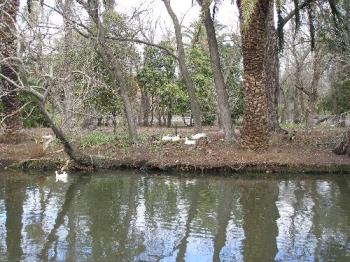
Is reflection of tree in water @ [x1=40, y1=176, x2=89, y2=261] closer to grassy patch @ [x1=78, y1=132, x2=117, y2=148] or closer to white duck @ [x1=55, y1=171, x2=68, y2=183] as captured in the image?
white duck @ [x1=55, y1=171, x2=68, y2=183]

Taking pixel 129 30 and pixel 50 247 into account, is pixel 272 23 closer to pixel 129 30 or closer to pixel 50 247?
pixel 129 30

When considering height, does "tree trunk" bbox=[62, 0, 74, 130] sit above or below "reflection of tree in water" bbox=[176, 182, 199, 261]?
above

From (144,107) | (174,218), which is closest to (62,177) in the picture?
(174,218)

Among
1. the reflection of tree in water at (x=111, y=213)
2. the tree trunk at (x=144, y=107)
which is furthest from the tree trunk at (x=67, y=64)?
the tree trunk at (x=144, y=107)

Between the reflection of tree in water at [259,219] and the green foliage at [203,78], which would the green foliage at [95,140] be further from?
the green foliage at [203,78]

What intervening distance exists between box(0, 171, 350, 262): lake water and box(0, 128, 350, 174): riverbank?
0.78m

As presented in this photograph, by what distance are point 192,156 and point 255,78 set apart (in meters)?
3.07

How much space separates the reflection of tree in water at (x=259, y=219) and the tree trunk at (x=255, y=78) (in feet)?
8.12

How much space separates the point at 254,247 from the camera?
8312mm

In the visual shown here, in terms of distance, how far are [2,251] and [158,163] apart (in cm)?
817

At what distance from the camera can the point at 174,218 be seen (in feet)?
33.7

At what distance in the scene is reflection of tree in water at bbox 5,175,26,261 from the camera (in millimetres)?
8039

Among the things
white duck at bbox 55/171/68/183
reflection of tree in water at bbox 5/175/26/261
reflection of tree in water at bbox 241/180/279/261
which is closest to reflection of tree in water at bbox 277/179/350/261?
reflection of tree in water at bbox 241/180/279/261

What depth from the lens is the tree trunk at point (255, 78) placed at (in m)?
15.9
